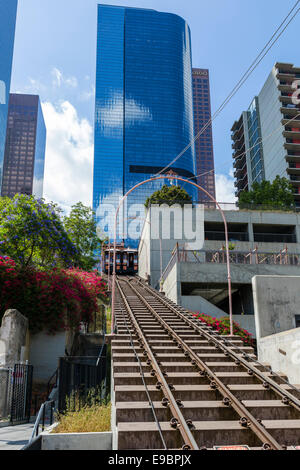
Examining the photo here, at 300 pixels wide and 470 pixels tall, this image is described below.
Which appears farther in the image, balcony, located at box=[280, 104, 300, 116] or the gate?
balcony, located at box=[280, 104, 300, 116]

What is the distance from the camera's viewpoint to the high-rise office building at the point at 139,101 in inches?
5143

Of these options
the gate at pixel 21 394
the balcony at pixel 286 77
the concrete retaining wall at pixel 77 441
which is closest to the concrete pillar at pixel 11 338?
the gate at pixel 21 394

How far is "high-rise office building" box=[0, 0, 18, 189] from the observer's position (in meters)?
111

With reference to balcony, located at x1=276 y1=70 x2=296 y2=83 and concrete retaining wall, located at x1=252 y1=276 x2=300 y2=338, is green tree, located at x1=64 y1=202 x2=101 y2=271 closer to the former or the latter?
concrete retaining wall, located at x1=252 y1=276 x2=300 y2=338

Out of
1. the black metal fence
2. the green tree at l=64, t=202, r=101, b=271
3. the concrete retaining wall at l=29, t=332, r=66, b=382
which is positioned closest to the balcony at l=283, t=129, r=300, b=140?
the green tree at l=64, t=202, r=101, b=271

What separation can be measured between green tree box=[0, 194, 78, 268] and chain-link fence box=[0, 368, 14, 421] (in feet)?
26.6

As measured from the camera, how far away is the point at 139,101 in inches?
5517

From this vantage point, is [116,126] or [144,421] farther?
[116,126]

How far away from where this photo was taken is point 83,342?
54.7 feet

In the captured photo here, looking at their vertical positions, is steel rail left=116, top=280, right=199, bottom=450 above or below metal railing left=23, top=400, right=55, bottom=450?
above

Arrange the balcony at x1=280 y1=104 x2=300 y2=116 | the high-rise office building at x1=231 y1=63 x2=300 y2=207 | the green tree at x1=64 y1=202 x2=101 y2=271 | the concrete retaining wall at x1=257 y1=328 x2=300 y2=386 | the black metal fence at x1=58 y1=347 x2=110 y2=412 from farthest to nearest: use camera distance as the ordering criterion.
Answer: the balcony at x1=280 y1=104 x2=300 y2=116, the high-rise office building at x1=231 y1=63 x2=300 y2=207, the green tree at x1=64 y1=202 x2=101 y2=271, the concrete retaining wall at x1=257 y1=328 x2=300 y2=386, the black metal fence at x1=58 y1=347 x2=110 y2=412
